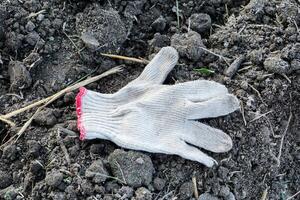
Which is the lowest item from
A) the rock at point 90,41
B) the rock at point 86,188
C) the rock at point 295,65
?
the rock at point 86,188

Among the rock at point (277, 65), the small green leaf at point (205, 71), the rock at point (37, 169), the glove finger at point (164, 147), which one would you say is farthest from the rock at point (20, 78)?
the rock at point (277, 65)

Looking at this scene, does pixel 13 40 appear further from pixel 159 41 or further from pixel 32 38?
pixel 159 41

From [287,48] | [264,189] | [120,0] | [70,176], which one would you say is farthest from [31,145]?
[287,48]

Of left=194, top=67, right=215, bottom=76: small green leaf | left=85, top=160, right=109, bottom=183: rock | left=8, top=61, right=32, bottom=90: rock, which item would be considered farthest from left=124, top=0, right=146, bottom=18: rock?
left=85, top=160, right=109, bottom=183: rock

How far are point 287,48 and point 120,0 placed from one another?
70cm

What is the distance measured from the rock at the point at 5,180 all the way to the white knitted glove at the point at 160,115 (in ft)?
0.97

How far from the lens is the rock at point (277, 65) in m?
2.30

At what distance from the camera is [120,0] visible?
2449 mm

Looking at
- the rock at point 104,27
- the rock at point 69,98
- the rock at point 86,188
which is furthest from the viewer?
the rock at point 104,27

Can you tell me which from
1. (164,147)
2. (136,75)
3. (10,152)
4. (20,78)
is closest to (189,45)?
(136,75)

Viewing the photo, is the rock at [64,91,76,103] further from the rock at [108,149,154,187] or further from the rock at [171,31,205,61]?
the rock at [171,31,205,61]

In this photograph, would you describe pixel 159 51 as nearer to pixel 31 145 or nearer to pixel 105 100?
pixel 105 100

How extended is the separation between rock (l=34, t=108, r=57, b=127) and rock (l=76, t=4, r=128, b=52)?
329 millimetres

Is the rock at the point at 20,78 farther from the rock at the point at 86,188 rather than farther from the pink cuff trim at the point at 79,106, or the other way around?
the rock at the point at 86,188
